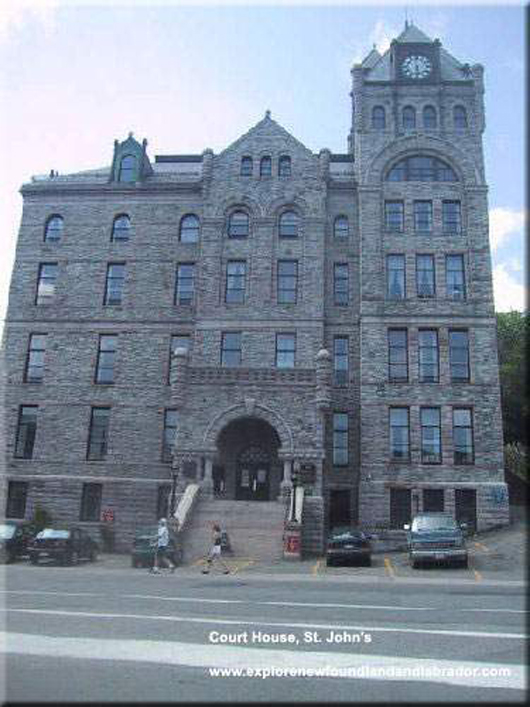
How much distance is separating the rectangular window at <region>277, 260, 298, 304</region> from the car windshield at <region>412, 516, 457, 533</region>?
14.9m

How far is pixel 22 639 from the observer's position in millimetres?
8234

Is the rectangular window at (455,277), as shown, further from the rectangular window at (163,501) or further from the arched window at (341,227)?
the rectangular window at (163,501)

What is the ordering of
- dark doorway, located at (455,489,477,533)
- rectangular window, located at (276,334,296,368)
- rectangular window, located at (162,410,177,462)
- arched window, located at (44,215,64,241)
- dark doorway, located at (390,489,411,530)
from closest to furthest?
dark doorway, located at (455,489,477,533)
dark doorway, located at (390,489,411,530)
rectangular window, located at (162,410,177,462)
rectangular window, located at (276,334,296,368)
arched window, located at (44,215,64,241)

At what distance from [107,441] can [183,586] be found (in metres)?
18.2

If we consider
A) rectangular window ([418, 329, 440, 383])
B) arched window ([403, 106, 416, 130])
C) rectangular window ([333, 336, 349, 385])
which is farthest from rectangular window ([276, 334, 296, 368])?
arched window ([403, 106, 416, 130])

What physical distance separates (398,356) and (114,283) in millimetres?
16428

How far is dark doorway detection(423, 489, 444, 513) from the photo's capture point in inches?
1195

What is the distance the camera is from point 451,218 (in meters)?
34.6

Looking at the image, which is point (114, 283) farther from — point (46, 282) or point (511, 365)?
point (511, 365)

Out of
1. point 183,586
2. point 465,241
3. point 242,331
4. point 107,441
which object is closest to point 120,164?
point 242,331

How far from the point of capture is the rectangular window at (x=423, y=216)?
1359 inches

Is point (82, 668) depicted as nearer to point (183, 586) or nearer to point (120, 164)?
point (183, 586)

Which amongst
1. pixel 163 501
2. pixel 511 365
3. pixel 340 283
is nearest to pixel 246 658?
pixel 163 501

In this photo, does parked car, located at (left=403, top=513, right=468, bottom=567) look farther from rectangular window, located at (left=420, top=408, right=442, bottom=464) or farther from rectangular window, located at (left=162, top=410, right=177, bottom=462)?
rectangular window, located at (left=162, top=410, right=177, bottom=462)
